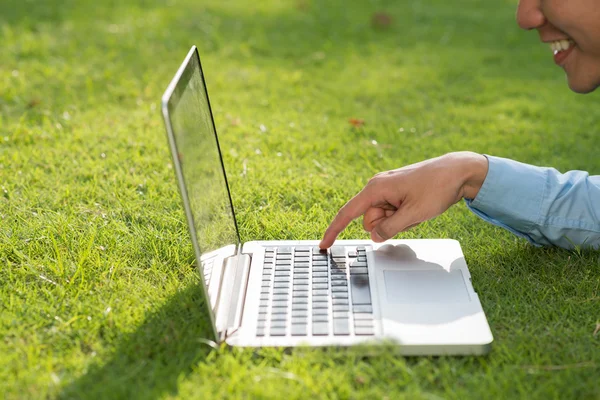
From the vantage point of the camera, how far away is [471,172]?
2250 millimetres

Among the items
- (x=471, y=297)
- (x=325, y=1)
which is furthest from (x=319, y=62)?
(x=471, y=297)

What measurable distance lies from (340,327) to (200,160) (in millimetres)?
585

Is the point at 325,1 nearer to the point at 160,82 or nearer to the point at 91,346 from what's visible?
the point at 160,82

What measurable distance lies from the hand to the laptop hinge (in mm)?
277

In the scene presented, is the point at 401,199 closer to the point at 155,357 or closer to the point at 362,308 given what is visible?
the point at 362,308

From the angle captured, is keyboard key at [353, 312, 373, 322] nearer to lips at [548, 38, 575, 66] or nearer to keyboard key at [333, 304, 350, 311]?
keyboard key at [333, 304, 350, 311]

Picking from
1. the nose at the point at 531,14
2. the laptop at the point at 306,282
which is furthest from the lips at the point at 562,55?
the laptop at the point at 306,282

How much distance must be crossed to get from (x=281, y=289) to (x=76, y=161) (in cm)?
156

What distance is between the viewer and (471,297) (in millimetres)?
1938

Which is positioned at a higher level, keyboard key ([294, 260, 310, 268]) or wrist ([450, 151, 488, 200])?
wrist ([450, 151, 488, 200])

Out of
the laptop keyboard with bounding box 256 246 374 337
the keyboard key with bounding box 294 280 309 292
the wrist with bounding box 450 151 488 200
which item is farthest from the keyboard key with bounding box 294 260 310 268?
the wrist with bounding box 450 151 488 200

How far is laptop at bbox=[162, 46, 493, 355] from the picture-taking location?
1.75 meters

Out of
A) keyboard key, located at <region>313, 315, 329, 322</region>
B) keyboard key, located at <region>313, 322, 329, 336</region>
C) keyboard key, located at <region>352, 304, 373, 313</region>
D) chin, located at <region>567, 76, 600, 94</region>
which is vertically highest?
chin, located at <region>567, 76, 600, 94</region>

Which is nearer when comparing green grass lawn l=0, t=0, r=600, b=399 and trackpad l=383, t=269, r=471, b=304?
green grass lawn l=0, t=0, r=600, b=399
